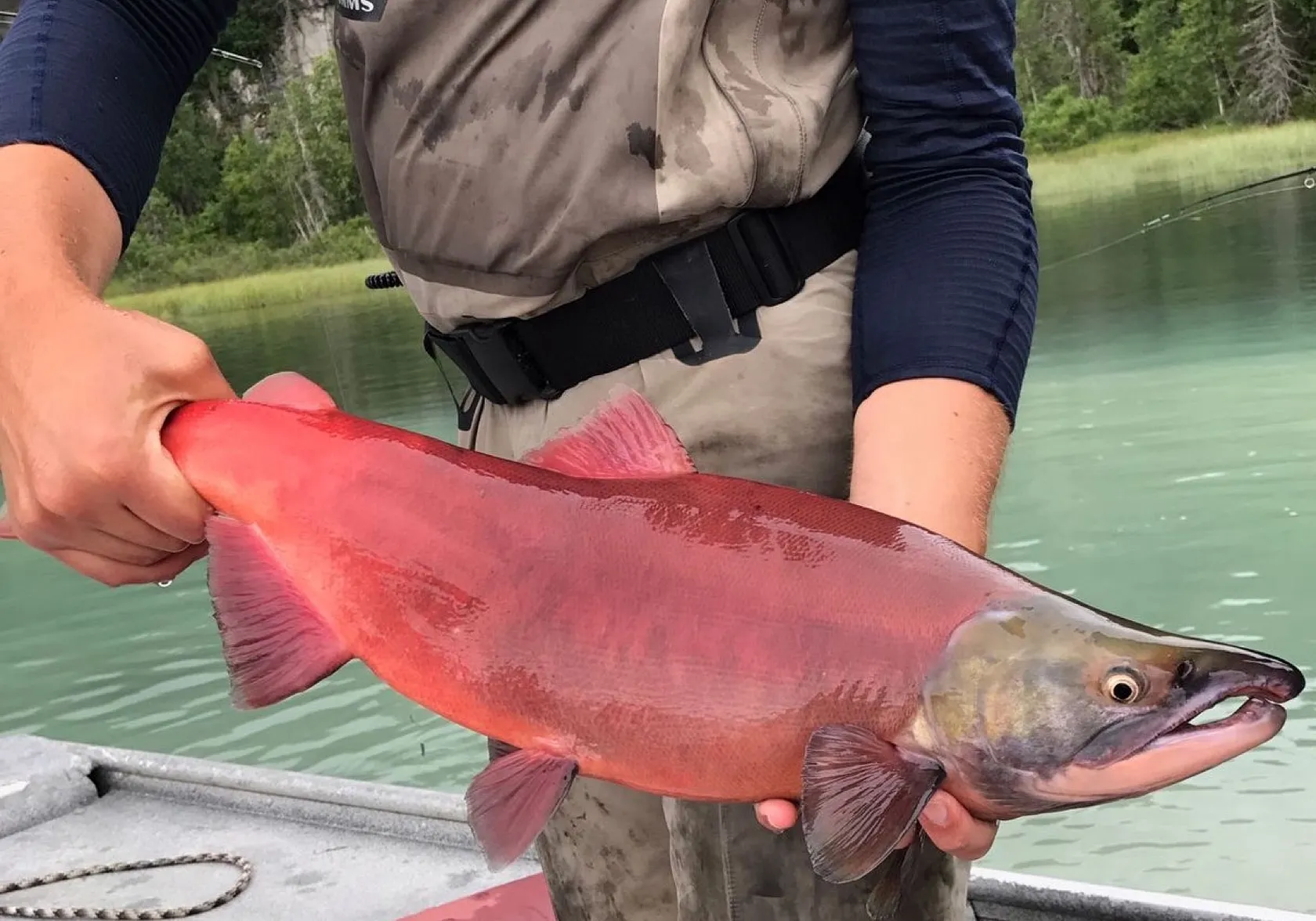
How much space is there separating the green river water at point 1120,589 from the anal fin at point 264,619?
4.15m

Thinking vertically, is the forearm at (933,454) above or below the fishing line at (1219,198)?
above

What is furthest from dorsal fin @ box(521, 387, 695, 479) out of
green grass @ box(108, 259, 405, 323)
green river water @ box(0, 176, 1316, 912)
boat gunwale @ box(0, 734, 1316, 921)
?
green grass @ box(108, 259, 405, 323)

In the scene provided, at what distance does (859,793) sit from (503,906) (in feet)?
6.62

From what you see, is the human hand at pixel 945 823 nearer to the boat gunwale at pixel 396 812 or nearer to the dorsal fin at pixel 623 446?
the dorsal fin at pixel 623 446

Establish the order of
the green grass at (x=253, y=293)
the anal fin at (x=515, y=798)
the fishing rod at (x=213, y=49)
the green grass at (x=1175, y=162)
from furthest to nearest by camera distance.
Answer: the green grass at (x=253, y=293)
the green grass at (x=1175, y=162)
the fishing rod at (x=213, y=49)
the anal fin at (x=515, y=798)

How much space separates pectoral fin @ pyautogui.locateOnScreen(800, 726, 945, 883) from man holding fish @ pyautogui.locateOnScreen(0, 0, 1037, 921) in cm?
36

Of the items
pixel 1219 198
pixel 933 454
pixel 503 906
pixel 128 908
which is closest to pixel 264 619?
pixel 933 454

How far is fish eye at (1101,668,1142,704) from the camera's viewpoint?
1150 millimetres

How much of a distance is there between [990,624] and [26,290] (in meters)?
1.02

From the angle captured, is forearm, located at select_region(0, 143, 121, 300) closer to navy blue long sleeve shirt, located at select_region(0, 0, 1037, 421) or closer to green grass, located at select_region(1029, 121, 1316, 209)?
navy blue long sleeve shirt, located at select_region(0, 0, 1037, 421)

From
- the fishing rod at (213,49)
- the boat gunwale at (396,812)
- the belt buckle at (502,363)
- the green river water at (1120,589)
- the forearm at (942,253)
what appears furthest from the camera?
the green river water at (1120,589)

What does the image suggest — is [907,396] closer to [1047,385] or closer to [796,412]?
[796,412]

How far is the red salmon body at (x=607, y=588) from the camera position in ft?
4.00

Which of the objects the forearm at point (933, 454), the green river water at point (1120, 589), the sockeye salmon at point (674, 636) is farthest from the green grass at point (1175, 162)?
the sockeye salmon at point (674, 636)
